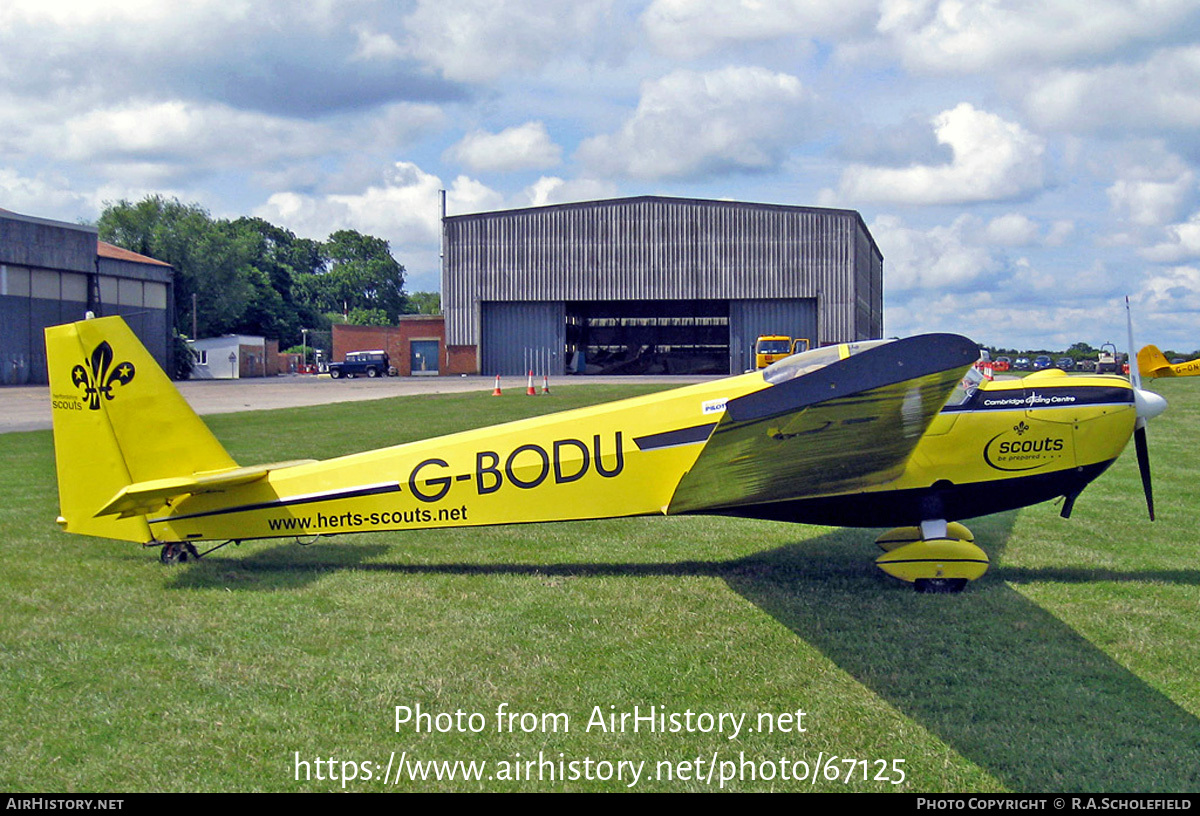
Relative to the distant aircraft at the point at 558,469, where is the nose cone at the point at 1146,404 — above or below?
above

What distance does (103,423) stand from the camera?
6.90 m

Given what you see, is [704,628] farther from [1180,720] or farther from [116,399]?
[116,399]

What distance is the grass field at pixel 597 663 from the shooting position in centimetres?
405

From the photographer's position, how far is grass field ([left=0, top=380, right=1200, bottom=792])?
13.3 feet

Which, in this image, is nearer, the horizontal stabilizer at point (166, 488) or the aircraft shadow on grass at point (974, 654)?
the aircraft shadow on grass at point (974, 654)

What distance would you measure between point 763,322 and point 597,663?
53301 mm

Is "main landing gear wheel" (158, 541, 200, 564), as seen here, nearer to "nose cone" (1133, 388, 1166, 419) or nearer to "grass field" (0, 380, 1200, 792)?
"grass field" (0, 380, 1200, 792)

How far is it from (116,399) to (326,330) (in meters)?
111

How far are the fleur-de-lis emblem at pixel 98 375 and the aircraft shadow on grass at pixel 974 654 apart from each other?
5.11 ft

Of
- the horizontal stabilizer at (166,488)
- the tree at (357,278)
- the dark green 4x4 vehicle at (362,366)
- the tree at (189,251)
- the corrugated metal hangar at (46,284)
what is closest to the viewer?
the horizontal stabilizer at (166,488)

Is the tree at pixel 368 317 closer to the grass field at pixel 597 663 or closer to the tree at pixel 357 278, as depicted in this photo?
the tree at pixel 357 278

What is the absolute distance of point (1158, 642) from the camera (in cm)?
554

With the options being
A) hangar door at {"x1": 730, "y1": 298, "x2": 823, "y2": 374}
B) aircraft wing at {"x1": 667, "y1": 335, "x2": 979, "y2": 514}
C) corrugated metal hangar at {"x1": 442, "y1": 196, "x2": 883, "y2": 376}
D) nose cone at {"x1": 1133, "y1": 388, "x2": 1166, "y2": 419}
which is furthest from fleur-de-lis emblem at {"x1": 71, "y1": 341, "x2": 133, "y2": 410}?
hangar door at {"x1": 730, "y1": 298, "x2": 823, "y2": 374}

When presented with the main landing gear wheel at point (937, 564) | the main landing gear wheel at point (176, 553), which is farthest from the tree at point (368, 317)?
the main landing gear wheel at point (937, 564)
